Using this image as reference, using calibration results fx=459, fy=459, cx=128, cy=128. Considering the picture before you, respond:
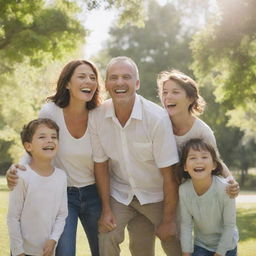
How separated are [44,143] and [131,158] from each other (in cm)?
85

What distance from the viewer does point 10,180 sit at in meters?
3.93

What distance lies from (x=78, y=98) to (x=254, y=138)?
3305 centimetres

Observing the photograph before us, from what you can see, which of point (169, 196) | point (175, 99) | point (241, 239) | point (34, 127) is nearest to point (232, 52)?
point (241, 239)

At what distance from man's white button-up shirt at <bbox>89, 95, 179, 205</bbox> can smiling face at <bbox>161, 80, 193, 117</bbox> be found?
0.12 meters

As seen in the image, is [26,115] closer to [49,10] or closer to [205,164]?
[49,10]

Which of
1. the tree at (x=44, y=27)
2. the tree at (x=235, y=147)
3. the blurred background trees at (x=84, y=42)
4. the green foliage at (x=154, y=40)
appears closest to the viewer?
the tree at (x=44, y=27)

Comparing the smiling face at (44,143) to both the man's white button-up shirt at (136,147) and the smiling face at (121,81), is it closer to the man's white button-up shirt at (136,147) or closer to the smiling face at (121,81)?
the man's white button-up shirt at (136,147)

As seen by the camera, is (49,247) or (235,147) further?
(235,147)

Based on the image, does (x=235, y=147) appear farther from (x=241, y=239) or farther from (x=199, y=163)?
(x=199, y=163)

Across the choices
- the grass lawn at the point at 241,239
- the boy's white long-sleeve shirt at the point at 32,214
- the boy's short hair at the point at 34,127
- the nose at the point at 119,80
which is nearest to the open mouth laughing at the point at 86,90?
the nose at the point at 119,80

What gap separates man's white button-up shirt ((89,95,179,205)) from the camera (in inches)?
171

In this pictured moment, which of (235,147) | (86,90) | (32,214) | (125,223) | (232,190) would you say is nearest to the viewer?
(32,214)

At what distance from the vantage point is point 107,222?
439cm

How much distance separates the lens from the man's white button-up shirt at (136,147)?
4336 millimetres
